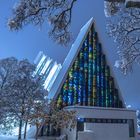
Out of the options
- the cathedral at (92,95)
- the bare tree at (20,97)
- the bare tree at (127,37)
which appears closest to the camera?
the bare tree at (127,37)

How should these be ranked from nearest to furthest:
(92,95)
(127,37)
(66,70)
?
(127,37) < (66,70) < (92,95)

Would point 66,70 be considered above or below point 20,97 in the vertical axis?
above

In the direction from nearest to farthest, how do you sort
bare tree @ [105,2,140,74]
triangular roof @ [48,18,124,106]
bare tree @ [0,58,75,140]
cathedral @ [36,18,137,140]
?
bare tree @ [105,2,140,74] < bare tree @ [0,58,75,140] < cathedral @ [36,18,137,140] < triangular roof @ [48,18,124,106]

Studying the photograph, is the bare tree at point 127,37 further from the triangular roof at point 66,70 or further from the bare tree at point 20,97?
the triangular roof at point 66,70

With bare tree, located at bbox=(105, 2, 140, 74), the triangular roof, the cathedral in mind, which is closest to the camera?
bare tree, located at bbox=(105, 2, 140, 74)

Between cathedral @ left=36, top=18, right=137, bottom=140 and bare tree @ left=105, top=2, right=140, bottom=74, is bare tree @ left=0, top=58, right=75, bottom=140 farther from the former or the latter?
bare tree @ left=105, top=2, right=140, bottom=74

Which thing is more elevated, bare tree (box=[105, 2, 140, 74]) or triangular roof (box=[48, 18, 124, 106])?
triangular roof (box=[48, 18, 124, 106])

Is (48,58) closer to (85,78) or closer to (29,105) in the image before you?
(85,78)

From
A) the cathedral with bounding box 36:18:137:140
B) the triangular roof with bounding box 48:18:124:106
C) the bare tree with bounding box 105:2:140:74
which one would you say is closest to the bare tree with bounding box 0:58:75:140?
the cathedral with bounding box 36:18:137:140

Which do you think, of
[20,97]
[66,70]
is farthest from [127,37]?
[66,70]

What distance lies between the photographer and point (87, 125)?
37.5m

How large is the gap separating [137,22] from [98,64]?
4553 cm

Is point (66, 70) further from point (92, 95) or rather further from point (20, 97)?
point (20, 97)

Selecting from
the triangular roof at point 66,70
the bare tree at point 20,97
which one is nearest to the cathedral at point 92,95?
the triangular roof at point 66,70
